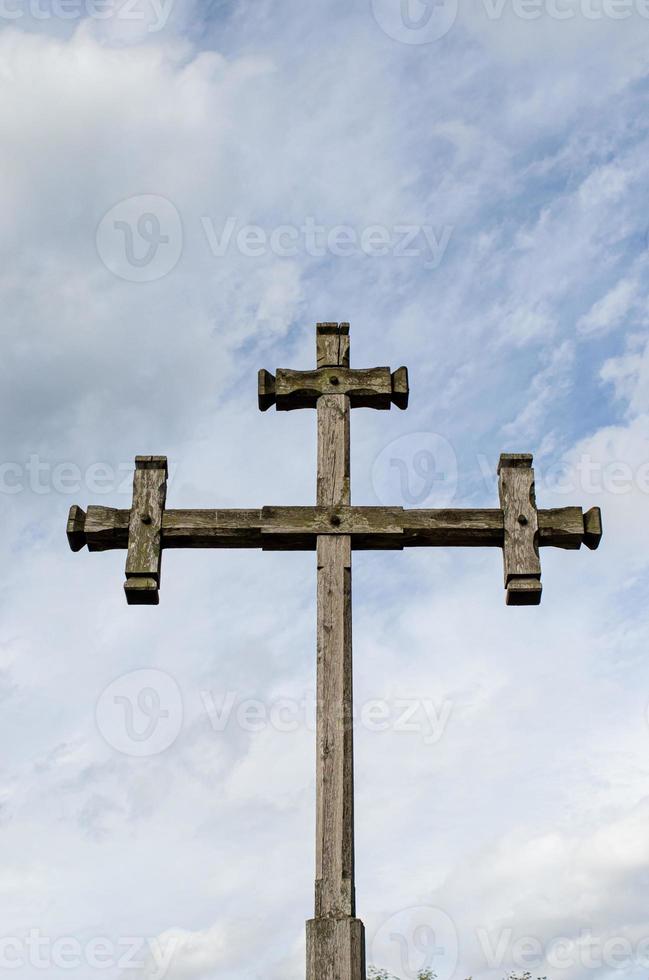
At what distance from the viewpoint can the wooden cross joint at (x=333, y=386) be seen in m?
7.89

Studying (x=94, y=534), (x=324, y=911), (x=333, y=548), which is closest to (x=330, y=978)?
(x=324, y=911)

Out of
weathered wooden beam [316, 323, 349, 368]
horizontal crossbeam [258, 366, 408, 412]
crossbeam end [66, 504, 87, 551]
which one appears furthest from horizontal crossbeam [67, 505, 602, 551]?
weathered wooden beam [316, 323, 349, 368]

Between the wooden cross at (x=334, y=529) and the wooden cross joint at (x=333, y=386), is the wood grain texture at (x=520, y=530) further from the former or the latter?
the wooden cross joint at (x=333, y=386)

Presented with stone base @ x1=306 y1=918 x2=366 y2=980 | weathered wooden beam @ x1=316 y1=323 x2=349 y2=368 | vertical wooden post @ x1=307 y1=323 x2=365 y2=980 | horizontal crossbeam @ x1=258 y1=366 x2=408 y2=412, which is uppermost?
weathered wooden beam @ x1=316 y1=323 x2=349 y2=368

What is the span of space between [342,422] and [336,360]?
1.65 feet

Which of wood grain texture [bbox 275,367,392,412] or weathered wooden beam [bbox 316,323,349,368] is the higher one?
weathered wooden beam [bbox 316,323,349,368]

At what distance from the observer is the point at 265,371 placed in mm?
7945

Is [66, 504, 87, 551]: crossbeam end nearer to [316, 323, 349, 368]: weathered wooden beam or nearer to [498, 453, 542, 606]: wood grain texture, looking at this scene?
[316, 323, 349, 368]: weathered wooden beam

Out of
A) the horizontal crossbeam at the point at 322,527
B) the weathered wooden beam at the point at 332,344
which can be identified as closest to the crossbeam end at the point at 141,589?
the horizontal crossbeam at the point at 322,527

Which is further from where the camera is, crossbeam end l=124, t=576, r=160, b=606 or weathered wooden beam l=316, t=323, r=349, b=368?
weathered wooden beam l=316, t=323, r=349, b=368

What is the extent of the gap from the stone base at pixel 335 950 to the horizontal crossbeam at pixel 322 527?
2315mm

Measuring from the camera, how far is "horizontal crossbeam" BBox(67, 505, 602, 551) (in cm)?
734

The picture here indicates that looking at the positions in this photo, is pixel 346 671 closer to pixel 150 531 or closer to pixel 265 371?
pixel 150 531

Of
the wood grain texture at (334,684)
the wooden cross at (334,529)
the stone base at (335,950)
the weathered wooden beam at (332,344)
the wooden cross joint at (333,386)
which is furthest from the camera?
the weathered wooden beam at (332,344)
